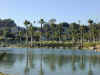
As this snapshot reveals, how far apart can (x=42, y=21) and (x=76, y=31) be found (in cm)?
3011

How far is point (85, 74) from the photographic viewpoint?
39.1m

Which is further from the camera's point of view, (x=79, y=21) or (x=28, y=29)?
(x=28, y=29)

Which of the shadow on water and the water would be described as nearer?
the water

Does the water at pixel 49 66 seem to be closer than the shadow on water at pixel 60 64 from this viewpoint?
Yes

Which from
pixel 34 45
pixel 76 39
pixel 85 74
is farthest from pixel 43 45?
pixel 85 74

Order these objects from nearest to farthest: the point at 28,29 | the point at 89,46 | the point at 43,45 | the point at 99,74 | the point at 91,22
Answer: the point at 99,74
the point at 89,46
the point at 43,45
the point at 91,22
the point at 28,29

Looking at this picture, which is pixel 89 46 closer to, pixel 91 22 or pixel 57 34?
pixel 91 22

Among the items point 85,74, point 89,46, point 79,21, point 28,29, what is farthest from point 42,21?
point 85,74

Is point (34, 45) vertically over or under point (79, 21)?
under

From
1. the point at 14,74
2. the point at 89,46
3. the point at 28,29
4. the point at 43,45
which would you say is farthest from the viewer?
the point at 28,29

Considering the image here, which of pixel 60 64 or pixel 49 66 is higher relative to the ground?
pixel 49 66

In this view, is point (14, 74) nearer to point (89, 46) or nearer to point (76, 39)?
point (89, 46)

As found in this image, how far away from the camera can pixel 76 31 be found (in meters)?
194

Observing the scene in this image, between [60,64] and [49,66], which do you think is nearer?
Result: [49,66]
